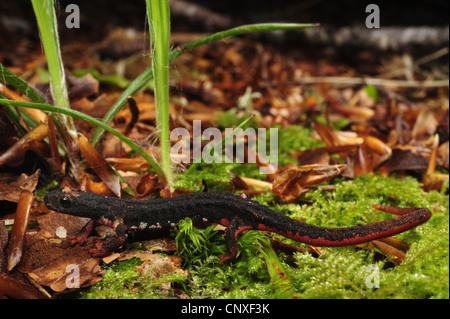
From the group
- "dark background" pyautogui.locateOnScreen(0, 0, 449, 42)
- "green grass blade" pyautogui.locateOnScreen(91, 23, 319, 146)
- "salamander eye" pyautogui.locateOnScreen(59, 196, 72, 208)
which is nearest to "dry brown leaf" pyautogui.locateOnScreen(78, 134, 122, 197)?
"green grass blade" pyautogui.locateOnScreen(91, 23, 319, 146)

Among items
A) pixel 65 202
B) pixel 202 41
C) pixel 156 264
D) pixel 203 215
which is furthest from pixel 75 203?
pixel 202 41

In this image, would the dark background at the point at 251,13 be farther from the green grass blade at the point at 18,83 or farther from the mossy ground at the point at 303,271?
the mossy ground at the point at 303,271

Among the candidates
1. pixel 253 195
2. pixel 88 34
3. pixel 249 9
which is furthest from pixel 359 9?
pixel 253 195

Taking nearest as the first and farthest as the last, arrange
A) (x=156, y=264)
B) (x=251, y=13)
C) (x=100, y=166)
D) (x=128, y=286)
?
1. (x=128, y=286)
2. (x=156, y=264)
3. (x=100, y=166)
4. (x=251, y=13)

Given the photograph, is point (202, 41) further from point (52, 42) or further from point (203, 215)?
point (203, 215)

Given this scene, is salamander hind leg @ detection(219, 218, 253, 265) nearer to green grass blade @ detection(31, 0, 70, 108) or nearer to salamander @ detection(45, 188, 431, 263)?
salamander @ detection(45, 188, 431, 263)

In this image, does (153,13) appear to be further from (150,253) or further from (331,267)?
(331,267)

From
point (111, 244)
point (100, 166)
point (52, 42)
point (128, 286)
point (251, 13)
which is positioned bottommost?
point (128, 286)

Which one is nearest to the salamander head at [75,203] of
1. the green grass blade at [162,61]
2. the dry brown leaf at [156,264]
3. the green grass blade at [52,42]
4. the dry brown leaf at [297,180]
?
the dry brown leaf at [156,264]
